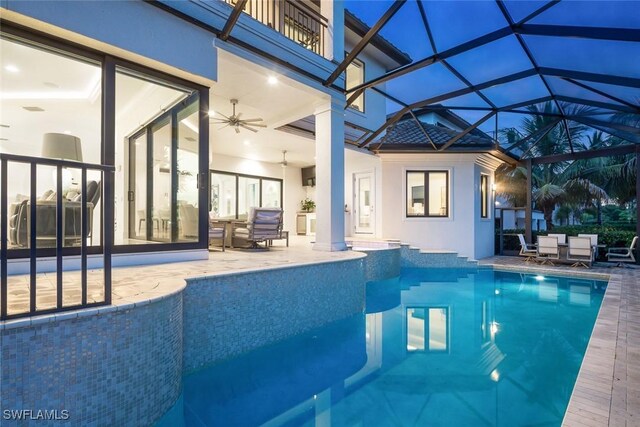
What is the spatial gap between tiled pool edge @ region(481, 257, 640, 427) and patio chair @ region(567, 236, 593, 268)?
14.6 ft

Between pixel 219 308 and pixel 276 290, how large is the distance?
845 millimetres

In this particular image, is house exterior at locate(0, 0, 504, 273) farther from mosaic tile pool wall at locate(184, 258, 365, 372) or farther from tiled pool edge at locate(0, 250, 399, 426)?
mosaic tile pool wall at locate(184, 258, 365, 372)

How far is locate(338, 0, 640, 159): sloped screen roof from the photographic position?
474 cm

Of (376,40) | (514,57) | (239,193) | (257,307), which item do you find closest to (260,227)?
(257,307)

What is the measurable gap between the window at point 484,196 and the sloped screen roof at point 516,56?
3785 mm

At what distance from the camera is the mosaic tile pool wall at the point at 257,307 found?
3369 mm

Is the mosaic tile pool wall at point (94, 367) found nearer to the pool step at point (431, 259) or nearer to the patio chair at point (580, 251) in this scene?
the pool step at point (431, 259)

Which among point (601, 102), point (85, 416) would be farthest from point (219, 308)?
point (601, 102)

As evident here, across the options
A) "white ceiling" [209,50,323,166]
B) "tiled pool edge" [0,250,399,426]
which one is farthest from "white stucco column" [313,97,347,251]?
"tiled pool edge" [0,250,399,426]

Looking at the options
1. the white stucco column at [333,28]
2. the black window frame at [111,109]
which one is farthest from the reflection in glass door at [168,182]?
the white stucco column at [333,28]

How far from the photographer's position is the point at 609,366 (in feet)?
10.1

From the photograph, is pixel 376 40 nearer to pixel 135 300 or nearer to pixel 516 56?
pixel 516 56

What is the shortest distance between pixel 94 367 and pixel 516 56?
8.01 m

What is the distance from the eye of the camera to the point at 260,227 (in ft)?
24.0
